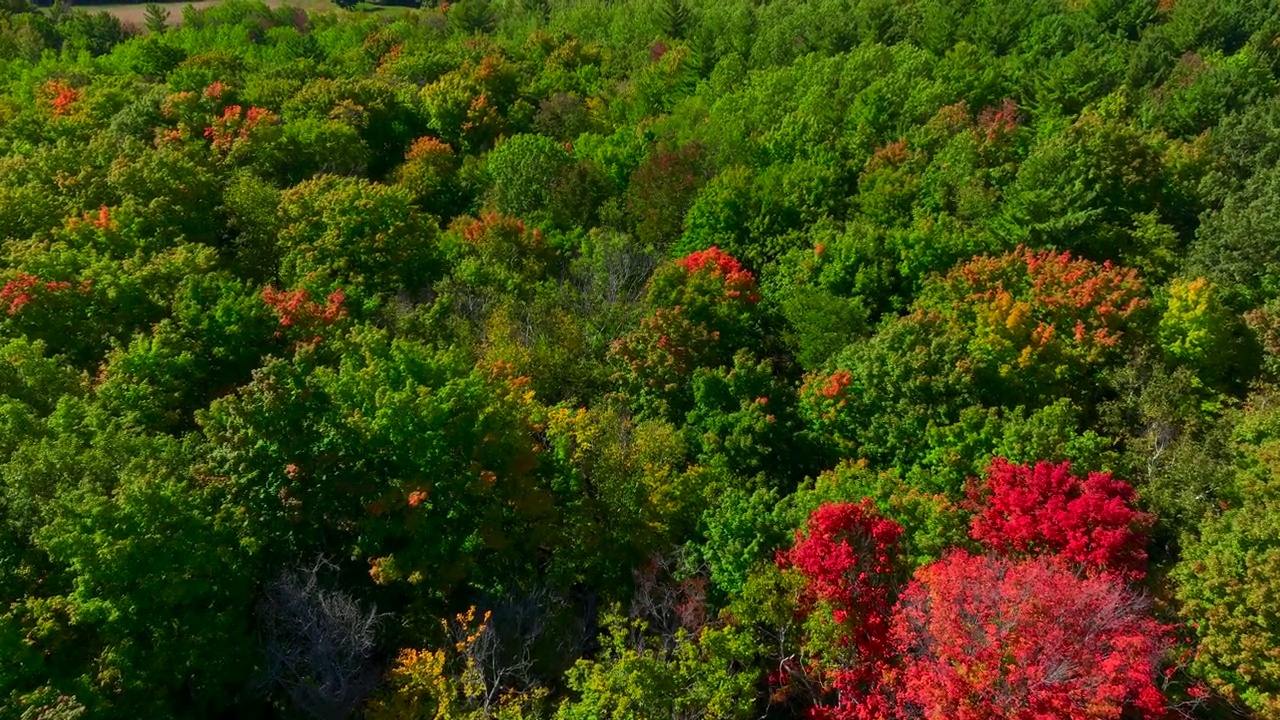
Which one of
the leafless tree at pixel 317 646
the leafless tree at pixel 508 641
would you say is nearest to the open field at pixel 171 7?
the leafless tree at pixel 317 646

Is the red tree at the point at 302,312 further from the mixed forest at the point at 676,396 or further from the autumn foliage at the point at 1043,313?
the autumn foliage at the point at 1043,313

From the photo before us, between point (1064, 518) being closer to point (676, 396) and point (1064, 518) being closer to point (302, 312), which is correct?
point (676, 396)

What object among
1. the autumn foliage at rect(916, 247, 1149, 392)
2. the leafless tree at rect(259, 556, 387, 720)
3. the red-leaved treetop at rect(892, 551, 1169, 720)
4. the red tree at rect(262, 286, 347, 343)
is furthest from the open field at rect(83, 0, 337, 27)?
the red-leaved treetop at rect(892, 551, 1169, 720)

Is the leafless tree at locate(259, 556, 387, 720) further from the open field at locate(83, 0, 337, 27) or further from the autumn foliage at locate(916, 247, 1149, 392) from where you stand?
the open field at locate(83, 0, 337, 27)

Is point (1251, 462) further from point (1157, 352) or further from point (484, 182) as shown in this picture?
point (484, 182)

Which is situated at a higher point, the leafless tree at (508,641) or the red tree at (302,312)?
the red tree at (302,312)

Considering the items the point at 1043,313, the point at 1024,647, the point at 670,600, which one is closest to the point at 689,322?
the point at 670,600

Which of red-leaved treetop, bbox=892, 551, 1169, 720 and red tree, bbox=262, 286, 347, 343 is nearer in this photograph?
→ red-leaved treetop, bbox=892, 551, 1169, 720
